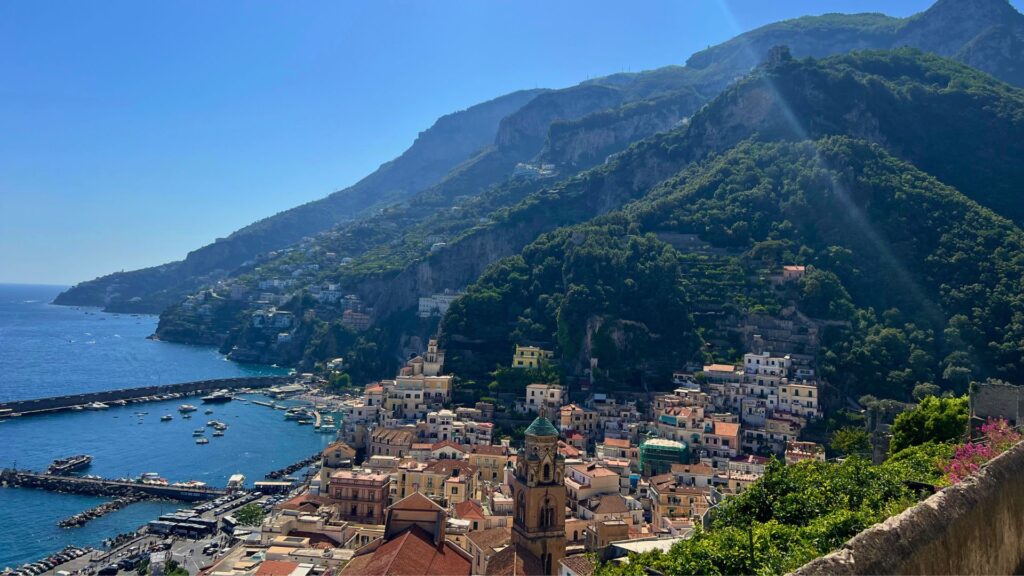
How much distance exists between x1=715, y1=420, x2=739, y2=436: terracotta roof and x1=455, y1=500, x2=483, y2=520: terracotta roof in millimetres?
24602

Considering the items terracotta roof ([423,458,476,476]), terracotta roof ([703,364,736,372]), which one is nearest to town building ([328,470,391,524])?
terracotta roof ([423,458,476,476])

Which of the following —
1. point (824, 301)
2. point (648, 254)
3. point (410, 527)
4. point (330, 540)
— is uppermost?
point (648, 254)

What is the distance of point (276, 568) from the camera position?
3020 cm

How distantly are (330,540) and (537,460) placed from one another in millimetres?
13113

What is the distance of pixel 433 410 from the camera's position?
68.9 meters

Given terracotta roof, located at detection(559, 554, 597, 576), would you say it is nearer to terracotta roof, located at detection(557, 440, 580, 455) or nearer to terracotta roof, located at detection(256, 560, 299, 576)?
terracotta roof, located at detection(256, 560, 299, 576)

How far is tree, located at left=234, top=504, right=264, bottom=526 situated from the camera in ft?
158

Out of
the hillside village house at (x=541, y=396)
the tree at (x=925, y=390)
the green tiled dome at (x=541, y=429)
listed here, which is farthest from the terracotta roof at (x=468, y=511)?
the tree at (x=925, y=390)

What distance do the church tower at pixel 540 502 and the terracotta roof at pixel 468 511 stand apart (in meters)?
6.70

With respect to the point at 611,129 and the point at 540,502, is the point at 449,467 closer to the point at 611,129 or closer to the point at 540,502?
the point at 540,502

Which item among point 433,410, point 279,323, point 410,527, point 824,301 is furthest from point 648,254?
point 279,323

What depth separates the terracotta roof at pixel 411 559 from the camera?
25734 millimetres

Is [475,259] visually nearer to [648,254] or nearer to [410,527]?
[648,254]

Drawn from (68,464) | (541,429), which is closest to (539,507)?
(541,429)
